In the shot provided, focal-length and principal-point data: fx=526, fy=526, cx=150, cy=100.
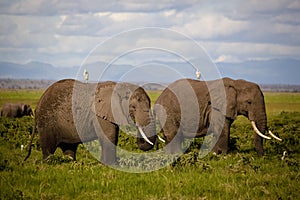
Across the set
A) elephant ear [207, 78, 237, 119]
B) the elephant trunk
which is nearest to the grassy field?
the elephant trunk

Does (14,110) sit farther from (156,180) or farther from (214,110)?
(156,180)

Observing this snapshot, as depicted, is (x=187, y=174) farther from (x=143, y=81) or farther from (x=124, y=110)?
(x=143, y=81)

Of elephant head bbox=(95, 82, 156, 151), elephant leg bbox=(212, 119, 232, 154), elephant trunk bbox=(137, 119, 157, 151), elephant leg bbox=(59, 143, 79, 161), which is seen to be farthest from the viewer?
elephant leg bbox=(212, 119, 232, 154)

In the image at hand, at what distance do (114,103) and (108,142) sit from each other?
3.55 ft

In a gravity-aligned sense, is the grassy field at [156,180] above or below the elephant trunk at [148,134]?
below

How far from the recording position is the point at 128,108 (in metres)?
14.2

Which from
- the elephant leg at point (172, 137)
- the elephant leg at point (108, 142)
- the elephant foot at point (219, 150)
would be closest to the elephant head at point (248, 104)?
the elephant foot at point (219, 150)

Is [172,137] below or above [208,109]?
below

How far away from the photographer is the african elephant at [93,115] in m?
13.9

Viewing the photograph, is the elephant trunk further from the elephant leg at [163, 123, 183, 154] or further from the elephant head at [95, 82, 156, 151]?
the elephant leg at [163, 123, 183, 154]

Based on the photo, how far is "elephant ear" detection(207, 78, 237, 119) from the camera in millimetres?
17688

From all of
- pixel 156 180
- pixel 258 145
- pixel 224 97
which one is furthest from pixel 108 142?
pixel 258 145

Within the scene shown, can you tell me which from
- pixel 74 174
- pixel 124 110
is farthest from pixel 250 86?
pixel 74 174

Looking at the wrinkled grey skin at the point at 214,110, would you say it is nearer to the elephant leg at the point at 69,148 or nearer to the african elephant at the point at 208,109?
the african elephant at the point at 208,109
